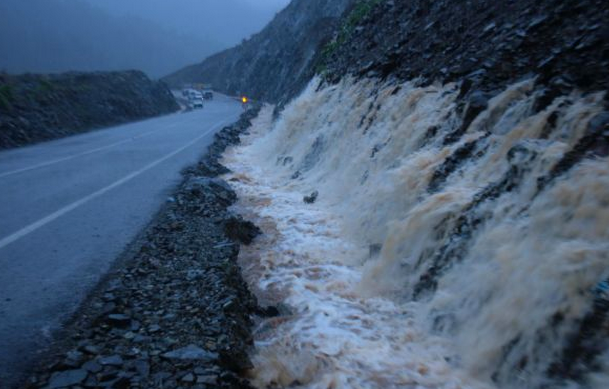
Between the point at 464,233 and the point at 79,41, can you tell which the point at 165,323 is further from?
the point at 79,41

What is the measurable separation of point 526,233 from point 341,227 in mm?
4236

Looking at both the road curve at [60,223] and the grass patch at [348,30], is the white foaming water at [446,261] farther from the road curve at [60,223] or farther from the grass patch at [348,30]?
the grass patch at [348,30]

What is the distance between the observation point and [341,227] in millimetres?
8633

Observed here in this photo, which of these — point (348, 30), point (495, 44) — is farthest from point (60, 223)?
point (348, 30)

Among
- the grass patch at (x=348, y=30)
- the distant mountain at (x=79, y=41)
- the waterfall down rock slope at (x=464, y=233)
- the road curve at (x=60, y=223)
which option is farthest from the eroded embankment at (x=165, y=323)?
the distant mountain at (x=79, y=41)

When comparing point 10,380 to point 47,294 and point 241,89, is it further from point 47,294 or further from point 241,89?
point 241,89

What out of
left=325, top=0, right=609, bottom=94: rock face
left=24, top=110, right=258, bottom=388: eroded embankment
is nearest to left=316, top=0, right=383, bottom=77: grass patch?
left=325, top=0, right=609, bottom=94: rock face

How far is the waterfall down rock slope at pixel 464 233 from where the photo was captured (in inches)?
158

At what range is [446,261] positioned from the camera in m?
5.46

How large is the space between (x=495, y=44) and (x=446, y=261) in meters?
4.63

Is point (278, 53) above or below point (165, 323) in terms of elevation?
below

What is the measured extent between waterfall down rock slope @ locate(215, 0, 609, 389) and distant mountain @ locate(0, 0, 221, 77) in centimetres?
7922

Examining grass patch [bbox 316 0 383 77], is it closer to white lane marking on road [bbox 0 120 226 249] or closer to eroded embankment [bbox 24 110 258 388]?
white lane marking on road [bbox 0 120 226 249]

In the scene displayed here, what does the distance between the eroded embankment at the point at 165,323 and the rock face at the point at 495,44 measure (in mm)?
4409
